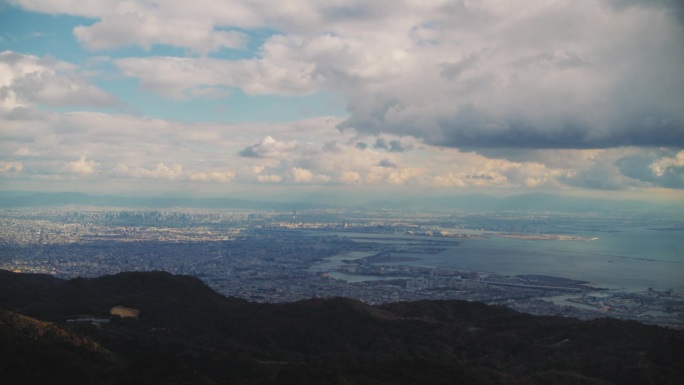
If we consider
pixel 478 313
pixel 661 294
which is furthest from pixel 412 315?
pixel 661 294

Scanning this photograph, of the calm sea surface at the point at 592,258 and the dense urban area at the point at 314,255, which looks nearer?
the dense urban area at the point at 314,255

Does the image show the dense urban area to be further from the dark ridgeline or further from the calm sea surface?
the dark ridgeline

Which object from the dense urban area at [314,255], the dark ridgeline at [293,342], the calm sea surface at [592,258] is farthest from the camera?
the calm sea surface at [592,258]

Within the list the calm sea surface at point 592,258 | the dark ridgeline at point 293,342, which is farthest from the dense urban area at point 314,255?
the dark ridgeline at point 293,342

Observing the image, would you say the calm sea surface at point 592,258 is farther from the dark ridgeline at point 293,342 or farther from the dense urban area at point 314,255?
the dark ridgeline at point 293,342

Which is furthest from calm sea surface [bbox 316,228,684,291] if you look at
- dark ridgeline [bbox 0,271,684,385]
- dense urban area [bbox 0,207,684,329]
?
dark ridgeline [bbox 0,271,684,385]

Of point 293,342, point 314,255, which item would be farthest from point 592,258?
point 293,342
